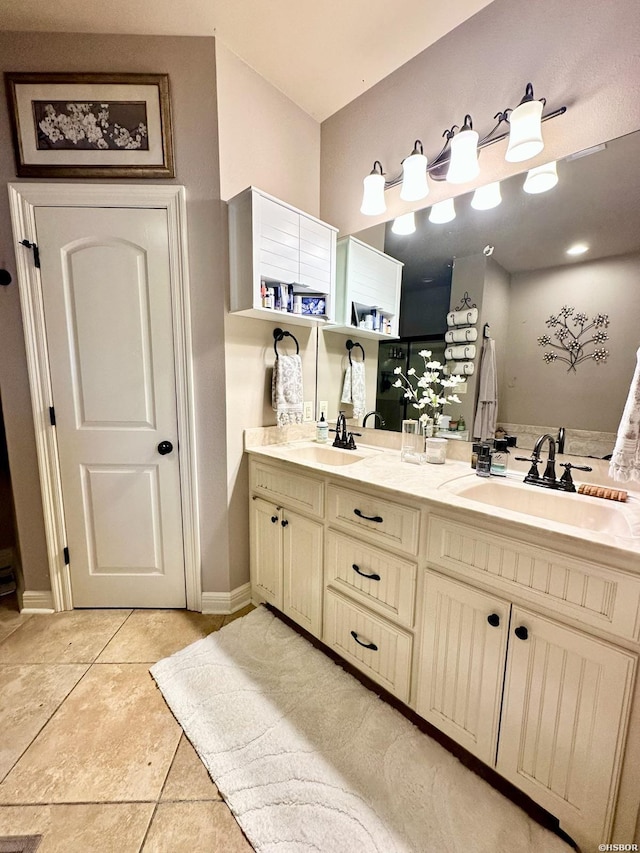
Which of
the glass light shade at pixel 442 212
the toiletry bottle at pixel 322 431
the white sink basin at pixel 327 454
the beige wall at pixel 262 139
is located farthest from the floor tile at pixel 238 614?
the glass light shade at pixel 442 212

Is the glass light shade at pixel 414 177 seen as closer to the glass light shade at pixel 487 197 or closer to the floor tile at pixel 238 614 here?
the glass light shade at pixel 487 197

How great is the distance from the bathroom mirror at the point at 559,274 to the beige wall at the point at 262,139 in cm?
92

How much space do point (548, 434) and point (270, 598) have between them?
1605mm

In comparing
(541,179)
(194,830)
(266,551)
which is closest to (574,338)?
(541,179)

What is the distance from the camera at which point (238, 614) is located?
77.5 inches

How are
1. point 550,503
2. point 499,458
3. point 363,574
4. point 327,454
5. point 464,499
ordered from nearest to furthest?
point 464,499 → point 550,503 → point 363,574 → point 499,458 → point 327,454

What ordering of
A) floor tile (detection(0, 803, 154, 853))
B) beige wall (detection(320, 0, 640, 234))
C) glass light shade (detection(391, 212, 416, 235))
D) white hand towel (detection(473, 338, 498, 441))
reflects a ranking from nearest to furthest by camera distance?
floor tile (detection(0, 803, 154, 853))
beige wall (detection(320, 0, 640, 234))
white hand towel (detection(473, 338, 498, 441))
glass light shade (detection(391, 212, 416, 235))

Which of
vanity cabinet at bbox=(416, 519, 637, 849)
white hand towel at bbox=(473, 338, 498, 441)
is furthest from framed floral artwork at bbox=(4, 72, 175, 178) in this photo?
vanity cabinet at bbox=(416, 519, 637, 849)

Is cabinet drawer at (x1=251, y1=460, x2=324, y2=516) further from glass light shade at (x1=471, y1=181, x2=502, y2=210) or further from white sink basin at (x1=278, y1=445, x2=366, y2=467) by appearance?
glass light shade at (x1=471, y1=181, x2=502, y2=210)

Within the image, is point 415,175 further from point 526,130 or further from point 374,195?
point 526,130

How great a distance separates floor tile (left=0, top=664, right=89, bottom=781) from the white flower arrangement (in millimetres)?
2067

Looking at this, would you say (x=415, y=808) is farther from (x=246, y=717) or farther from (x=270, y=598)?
(x=270, y=598)

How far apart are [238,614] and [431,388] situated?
1671mm

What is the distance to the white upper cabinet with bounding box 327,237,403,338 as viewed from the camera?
6.45ft
